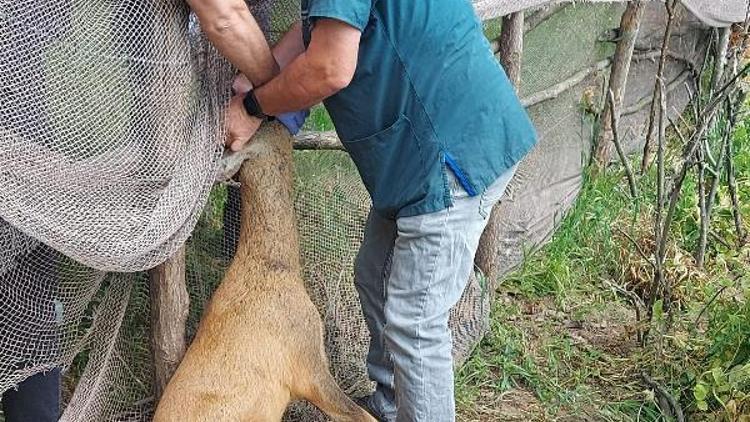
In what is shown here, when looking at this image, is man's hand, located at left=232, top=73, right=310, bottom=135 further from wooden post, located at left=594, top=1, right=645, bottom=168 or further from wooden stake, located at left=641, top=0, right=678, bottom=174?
wooden post, located at left=594, top=1, right=645, bottom=168

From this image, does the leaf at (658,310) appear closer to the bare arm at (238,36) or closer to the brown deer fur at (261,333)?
the brown deer fur at (261,333)

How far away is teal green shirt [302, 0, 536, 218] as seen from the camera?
2.72 meters

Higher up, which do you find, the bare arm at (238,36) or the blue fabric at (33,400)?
the bare arm at (238,36)

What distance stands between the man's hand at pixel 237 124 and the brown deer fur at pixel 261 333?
9 cm

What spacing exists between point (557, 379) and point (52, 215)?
251 centimetres

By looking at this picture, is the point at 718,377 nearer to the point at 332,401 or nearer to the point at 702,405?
the point at 702,405

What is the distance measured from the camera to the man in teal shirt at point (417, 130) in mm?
2678

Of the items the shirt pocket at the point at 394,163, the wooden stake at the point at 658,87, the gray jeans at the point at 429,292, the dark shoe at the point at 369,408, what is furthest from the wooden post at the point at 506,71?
the shirt pocket at the point at 394,163

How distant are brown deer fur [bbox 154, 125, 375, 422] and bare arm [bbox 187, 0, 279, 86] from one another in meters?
0.35

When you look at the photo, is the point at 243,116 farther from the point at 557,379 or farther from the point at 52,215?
the point at 557,379

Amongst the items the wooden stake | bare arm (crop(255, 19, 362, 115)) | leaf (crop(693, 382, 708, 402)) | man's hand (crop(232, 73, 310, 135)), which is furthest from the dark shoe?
the wooden stake

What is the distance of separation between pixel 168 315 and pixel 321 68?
103cm

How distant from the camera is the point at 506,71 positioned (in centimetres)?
423

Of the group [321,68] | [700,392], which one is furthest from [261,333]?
[700,392]
